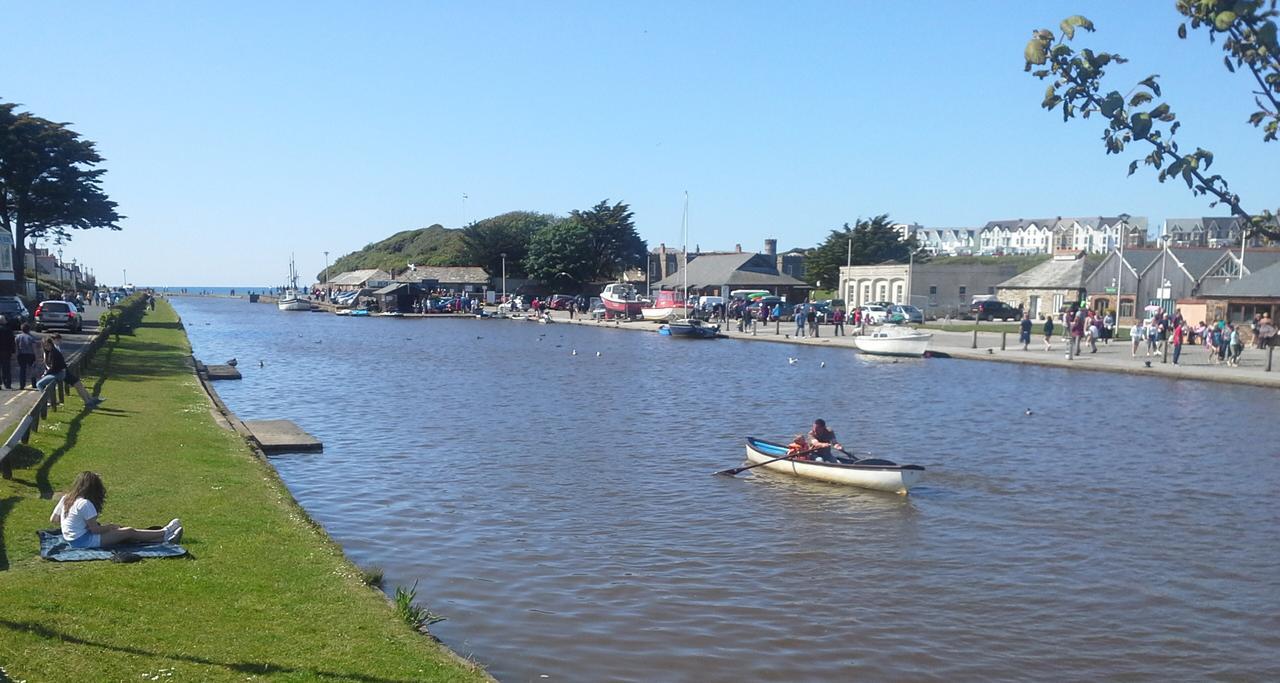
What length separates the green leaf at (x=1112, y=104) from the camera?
3338 mm

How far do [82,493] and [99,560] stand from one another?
2.96ft

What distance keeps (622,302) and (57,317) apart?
46.8 metres

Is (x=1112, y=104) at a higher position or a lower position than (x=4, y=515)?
higher

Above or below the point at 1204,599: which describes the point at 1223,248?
above

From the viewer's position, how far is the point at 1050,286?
72.9 metres

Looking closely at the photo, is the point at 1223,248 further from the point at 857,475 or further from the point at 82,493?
the point at 82,493

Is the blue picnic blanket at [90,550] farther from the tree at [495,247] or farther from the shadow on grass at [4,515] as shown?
the tree at [495,247]

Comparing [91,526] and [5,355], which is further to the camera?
[5,355]

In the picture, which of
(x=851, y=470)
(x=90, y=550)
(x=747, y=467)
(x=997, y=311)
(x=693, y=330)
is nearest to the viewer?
(x=90, y=550)

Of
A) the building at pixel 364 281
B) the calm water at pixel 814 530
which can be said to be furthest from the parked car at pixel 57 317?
the building at pixel 364 281

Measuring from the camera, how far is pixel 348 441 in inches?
975

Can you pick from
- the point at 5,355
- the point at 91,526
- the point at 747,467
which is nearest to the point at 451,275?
the point at 5,355

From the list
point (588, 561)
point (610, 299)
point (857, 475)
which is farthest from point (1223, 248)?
point (588, 561)

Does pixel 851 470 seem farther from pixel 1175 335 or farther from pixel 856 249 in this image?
pixel 856 249
